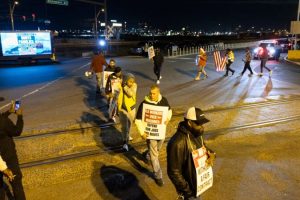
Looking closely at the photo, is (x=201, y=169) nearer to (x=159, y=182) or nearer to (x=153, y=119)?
(x=153, y=119)

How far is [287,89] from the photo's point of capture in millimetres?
14531

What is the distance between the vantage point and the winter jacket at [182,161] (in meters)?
3.69

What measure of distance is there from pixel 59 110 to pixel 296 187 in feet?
26.5

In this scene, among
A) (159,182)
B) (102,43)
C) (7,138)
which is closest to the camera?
(7,138)

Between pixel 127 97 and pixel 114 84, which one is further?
pixel 114 84

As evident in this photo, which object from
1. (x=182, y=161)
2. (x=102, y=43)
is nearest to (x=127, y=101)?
(x=182, y=161)

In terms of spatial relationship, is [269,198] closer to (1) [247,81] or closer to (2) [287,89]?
(2) [287,89]

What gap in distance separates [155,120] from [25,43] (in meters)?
26.4

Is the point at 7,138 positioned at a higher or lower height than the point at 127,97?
lower

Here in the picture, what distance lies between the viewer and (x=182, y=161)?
12.2 feet

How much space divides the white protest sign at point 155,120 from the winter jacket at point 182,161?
5.90 ft

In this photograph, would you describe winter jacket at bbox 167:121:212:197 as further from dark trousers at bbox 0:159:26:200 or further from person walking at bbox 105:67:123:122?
person walking at bbox 105:67:123:122

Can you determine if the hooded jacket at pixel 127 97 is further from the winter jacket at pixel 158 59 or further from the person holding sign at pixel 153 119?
the winter jacket at pixel 158 59

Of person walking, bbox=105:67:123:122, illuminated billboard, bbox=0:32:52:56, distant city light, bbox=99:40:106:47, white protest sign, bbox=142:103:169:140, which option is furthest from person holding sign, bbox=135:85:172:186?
distant city light, bbox=99:40:106:47
